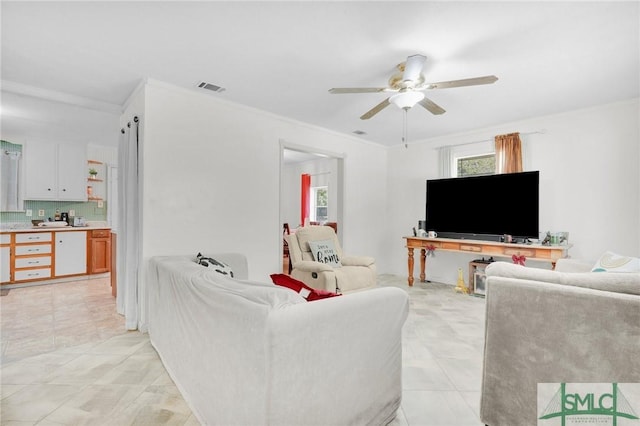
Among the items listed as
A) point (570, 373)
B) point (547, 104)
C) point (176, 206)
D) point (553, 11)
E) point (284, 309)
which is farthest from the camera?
point (547, 104)

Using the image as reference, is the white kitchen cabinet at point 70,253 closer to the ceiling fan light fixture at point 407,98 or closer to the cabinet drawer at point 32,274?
the cabinet drawer at point 32,274

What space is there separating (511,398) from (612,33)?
258cm

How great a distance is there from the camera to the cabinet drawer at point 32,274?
477 centimetres

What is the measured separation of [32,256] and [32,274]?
276 mm

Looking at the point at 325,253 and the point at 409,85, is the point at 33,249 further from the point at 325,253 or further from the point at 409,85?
the point at 409,85

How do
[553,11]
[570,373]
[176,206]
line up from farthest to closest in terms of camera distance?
[176,206]
[553,11]
[570,373]

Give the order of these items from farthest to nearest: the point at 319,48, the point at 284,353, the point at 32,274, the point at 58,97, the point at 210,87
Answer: the point at 32,274, the point at 58,97, the point at 210,87, the point at 319,48, the point at 284,353

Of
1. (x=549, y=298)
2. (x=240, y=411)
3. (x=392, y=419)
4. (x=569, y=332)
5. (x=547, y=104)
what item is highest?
(x=547, y=104)

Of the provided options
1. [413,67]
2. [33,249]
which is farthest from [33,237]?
[413,67]

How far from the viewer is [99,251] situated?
557cm

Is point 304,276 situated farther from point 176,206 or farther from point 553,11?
point 553,11

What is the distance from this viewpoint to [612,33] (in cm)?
227

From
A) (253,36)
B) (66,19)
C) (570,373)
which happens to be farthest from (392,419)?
(66,19)

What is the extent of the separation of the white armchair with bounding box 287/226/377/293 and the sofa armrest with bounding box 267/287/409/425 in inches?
72.6
